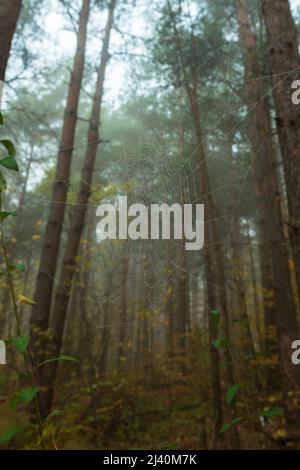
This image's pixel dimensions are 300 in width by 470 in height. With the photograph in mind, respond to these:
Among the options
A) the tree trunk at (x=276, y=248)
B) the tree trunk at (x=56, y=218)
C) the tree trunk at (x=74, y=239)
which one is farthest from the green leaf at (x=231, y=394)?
the tree trunk at (x=56, y=218)

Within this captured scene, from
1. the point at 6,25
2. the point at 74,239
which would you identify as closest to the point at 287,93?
the point at 6,25

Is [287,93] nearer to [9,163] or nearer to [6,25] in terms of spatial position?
[6,25]

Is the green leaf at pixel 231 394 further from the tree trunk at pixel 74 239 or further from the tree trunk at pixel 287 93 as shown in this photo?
the tree trunk at pixel 74 239

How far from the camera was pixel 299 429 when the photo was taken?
435cm

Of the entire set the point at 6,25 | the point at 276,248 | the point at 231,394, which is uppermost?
the point at 6,25

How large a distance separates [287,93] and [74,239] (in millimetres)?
4446

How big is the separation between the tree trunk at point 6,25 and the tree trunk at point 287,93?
6.73 ft

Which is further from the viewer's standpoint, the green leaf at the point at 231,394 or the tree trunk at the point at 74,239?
the tree trunk at the point at 74,239

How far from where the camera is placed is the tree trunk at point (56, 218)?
17.6 feet

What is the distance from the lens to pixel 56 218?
5.88m

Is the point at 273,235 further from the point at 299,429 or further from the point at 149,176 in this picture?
the point at 149,176

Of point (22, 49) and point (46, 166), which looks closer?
point (22, 49)

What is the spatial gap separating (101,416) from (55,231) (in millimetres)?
3496
